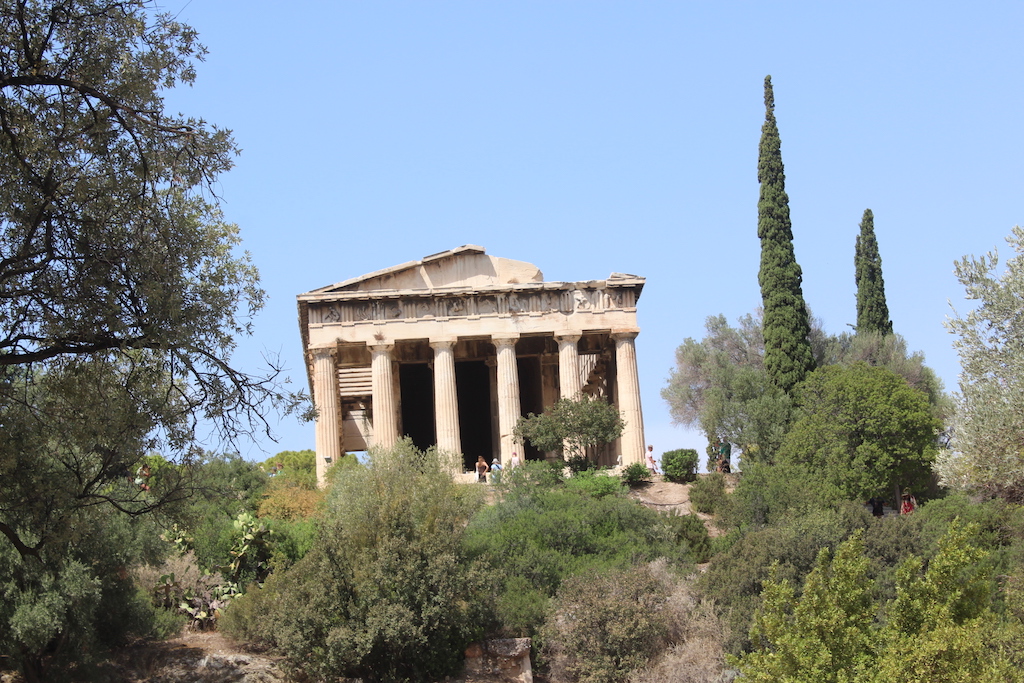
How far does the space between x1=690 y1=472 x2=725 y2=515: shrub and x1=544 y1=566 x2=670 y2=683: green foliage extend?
29.4 ft

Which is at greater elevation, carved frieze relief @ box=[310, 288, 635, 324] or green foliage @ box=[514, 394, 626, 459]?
carved frieze relief @ box=[310, 288, 635, 324]

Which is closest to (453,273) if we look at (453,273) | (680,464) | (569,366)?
(453,273)

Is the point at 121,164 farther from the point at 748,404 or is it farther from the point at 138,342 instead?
the point at 748,404

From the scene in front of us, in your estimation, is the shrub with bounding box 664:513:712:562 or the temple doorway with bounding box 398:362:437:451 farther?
the temple doorway with bounding box 398:362:437:451

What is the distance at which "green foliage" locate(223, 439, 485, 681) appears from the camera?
68.6 feet

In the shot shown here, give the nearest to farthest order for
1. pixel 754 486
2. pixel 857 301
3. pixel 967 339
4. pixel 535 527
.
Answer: pixel 967 339
pixel 535 527
pixel 754 486
pixel 857 301

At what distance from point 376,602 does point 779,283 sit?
893 inches

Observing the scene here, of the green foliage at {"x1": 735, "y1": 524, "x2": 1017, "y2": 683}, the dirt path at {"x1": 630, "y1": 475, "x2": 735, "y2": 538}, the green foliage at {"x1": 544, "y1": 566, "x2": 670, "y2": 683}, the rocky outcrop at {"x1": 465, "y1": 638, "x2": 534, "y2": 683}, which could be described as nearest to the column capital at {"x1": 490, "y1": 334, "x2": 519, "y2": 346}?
the dirt path at {"x1": 630, "y1": 475, "x2": 735, "y2": 538}

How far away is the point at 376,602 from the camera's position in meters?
21.3

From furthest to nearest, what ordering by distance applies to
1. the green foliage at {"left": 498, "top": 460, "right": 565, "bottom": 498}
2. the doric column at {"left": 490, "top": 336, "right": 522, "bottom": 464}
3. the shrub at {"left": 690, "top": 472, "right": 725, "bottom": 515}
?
the doric column at {"left": 490, "top": 336, "right": 522, "bottom": 464} < the shrub at {"left": 690, "top": 472, "right": 725, "bottom": 515} < the green foliage at {"left": 498, "top": 460, "right": 565, "bottom": 498}

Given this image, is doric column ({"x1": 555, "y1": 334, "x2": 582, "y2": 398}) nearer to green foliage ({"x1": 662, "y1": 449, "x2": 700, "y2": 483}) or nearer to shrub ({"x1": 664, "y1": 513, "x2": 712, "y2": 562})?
green foliage ({"x1": 662, "y1": 449, "x2": 700, "y2": 483})

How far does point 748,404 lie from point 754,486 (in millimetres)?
9125

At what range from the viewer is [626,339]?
124ft

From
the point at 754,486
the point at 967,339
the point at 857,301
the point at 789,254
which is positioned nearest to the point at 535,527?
the point at 754,486
